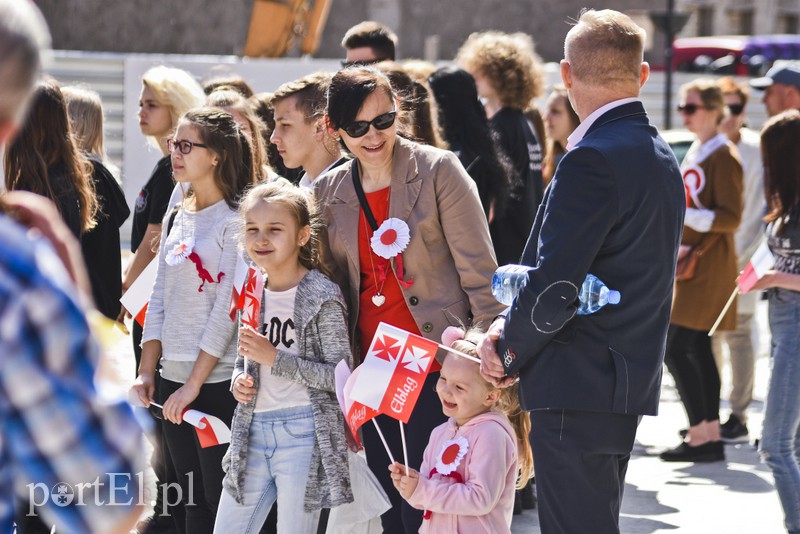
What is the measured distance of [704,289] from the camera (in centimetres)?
728

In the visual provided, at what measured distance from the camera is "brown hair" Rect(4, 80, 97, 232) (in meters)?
4.96

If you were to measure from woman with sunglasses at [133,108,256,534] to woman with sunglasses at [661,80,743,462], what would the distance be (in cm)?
326

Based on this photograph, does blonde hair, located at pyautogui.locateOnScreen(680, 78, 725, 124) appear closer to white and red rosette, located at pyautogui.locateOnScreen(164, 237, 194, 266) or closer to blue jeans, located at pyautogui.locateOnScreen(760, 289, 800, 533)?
blue jeans, located at pyautogui.locateOnScreen(760, 289, 800, 533)

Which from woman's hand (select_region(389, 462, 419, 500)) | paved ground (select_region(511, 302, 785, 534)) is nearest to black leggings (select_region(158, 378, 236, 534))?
woman's hand (select_region(389, 462, 419, 500))

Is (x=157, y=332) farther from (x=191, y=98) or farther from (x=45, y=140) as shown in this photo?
(x=191, y=98)

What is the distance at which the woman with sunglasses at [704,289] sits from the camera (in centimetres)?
720

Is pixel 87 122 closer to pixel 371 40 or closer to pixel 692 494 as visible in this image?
pixel 371 40

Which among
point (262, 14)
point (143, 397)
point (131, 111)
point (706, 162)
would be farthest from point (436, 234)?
point (262, 14)

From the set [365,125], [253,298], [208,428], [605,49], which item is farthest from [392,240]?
[605,49]

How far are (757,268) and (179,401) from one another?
101 inches

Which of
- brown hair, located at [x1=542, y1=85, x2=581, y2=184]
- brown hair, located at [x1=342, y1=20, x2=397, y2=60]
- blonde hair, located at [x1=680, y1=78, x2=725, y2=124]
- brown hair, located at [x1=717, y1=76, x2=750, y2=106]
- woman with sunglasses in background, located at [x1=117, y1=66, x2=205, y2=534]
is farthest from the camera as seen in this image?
brown hair, located at [x1=717, y1=76, x2=750, y2=106]

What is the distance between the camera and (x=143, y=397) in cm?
491

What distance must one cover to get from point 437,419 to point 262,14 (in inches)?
569

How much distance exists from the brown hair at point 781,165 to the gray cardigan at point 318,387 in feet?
7.71
